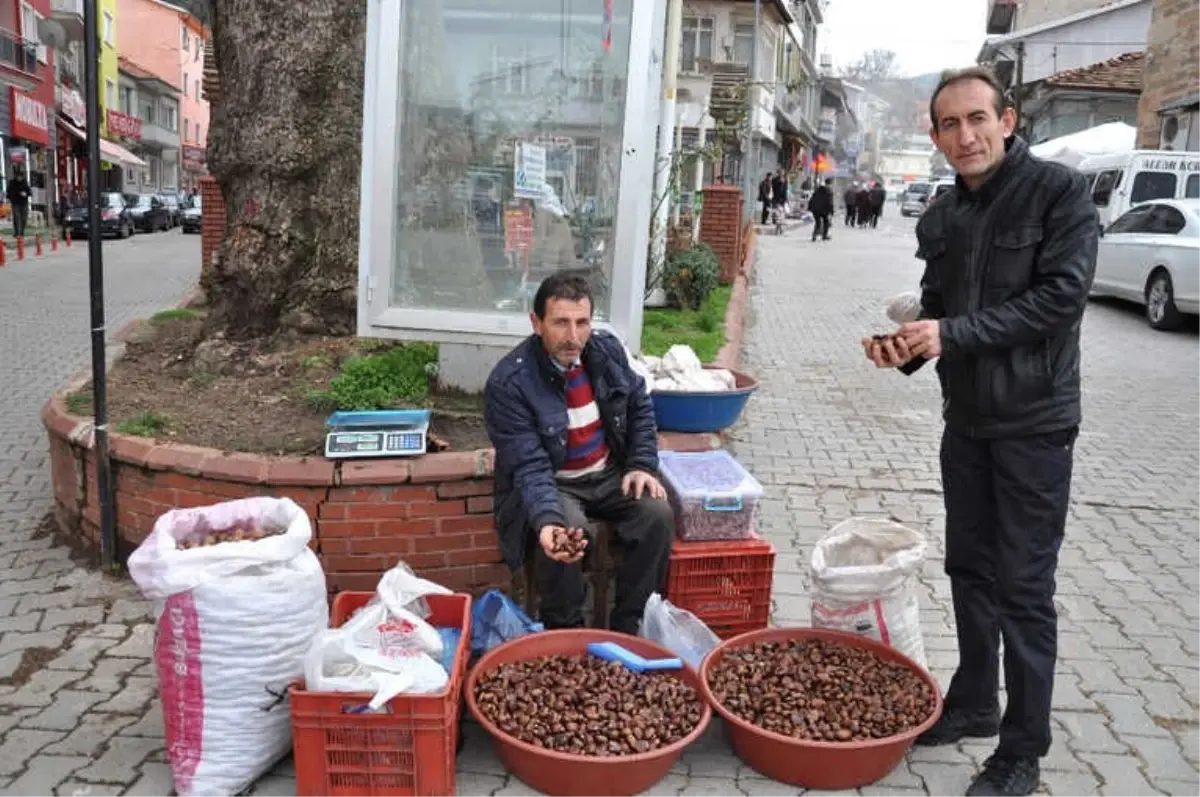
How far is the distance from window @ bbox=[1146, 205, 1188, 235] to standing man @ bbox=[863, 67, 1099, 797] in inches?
480

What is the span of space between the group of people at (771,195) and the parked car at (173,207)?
2053 centimetres

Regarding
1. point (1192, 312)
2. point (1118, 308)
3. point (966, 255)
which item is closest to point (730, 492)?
point (966, 255)

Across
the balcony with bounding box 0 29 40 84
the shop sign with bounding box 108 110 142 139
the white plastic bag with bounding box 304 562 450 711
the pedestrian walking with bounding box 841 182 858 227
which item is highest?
the balcony with bounding box 0 29 40 84

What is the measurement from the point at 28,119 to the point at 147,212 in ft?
13.9

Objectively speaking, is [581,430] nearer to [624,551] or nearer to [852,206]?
[624,551]

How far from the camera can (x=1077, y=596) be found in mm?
4750

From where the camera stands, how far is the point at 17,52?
3127cm

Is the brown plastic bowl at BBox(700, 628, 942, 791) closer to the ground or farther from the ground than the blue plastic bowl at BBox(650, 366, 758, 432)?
closer to the ground

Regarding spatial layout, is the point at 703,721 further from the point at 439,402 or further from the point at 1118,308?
the point at 1118,308

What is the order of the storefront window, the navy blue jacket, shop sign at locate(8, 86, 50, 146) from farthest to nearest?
shop sign at locate(8, 86, 50, 146) < the storefront window < the navy blue jacket

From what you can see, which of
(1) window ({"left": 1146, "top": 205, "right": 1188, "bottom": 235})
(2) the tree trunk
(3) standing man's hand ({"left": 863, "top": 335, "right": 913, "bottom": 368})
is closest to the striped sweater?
(3) standing man's hand ({"left": 863, "top": 335, "right": 913, "bottom": 368})

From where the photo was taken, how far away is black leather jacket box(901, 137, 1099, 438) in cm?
287

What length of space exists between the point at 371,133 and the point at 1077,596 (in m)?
3.83

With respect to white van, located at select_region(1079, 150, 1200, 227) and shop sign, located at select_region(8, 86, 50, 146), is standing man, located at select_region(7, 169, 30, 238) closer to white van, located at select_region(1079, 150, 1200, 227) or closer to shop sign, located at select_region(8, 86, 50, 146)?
shop sign, located at select_region(8, 86, 50, 146)
